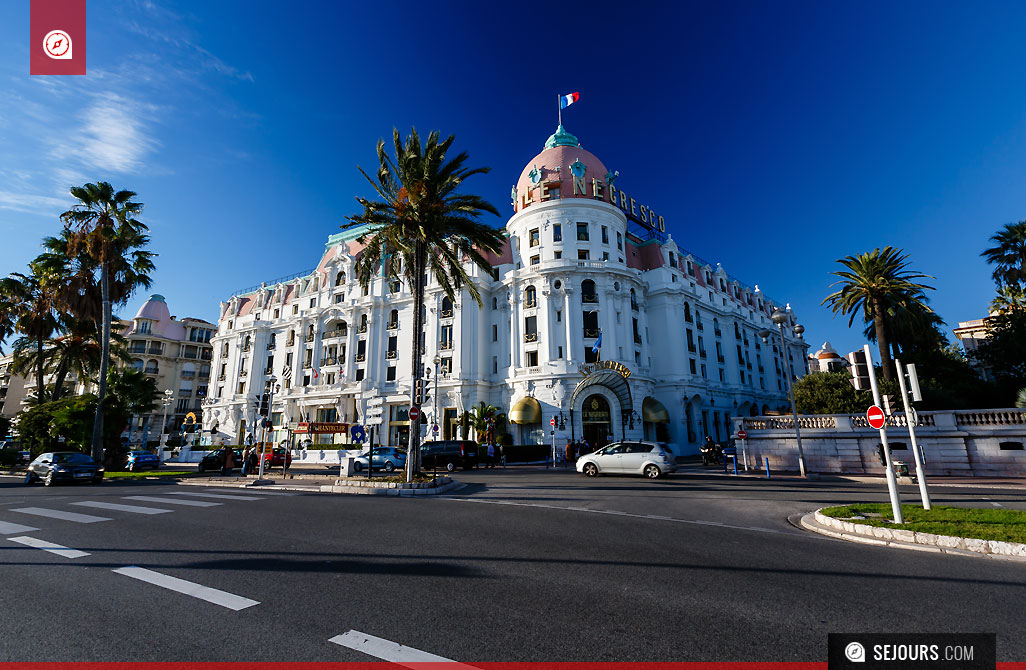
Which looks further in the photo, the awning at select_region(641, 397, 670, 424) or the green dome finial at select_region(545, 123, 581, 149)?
the green dome finial at select_region(545, 123, 581, 149)

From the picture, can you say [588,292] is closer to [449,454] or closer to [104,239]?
[449,454]

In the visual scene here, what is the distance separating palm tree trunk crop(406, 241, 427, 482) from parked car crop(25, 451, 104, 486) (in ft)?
47.8

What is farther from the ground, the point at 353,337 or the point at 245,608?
the point at 353,337

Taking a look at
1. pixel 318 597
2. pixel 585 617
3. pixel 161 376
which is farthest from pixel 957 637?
pixel 161 376

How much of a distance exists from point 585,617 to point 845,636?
209 cm

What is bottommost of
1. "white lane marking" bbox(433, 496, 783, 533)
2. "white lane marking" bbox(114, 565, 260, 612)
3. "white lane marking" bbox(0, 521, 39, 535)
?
"white lane marking" bbox(433, 496, 783, 533)

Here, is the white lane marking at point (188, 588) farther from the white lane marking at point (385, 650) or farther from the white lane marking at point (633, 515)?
the white lane marking at point (633, 515)

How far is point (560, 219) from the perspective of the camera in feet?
140

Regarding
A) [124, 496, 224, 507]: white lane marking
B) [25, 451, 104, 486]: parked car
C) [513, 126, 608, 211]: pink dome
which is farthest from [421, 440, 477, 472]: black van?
[513, 126, 608, 211]: pink dome

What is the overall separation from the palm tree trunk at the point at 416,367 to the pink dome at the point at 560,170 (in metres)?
25.2

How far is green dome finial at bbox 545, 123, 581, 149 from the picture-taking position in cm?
4734

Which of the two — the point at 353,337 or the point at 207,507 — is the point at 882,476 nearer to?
the point at 207,507

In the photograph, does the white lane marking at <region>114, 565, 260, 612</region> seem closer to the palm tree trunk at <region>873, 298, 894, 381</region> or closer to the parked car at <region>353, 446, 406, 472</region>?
the parked car at <region>353, 446, 406, 472</region>

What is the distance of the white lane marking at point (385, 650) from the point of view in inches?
139
